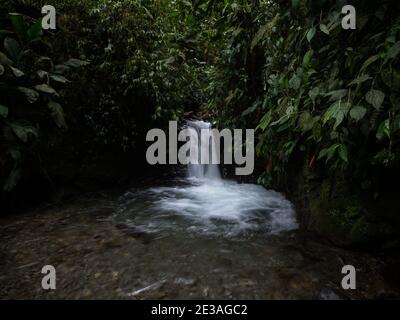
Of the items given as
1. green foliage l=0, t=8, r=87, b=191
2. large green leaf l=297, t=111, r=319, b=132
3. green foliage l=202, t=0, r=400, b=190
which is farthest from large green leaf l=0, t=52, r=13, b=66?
large green leaf l=297, t=111, r=319, b=132

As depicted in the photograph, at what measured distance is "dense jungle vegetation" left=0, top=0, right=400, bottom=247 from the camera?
7.39 feet

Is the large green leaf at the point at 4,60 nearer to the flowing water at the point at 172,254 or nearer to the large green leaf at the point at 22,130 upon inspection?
the large green leaf at the point at 22,130

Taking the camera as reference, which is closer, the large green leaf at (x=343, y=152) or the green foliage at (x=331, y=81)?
the green foliage at (x=331, y=81)

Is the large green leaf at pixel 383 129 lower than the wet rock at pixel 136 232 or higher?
higher

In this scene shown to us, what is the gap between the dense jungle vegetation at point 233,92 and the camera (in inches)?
88.7

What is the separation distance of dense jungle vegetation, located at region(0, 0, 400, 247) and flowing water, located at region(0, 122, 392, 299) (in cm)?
44

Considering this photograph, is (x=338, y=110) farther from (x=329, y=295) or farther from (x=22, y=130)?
(x=22, y=130)

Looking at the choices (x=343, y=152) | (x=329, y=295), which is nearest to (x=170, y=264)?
(x=329, y=295)

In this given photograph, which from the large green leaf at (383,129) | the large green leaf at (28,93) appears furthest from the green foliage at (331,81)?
the large green leaf at (28,93)

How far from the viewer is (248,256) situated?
2.72 meters

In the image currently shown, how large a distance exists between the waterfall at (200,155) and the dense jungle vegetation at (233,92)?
36.0 inches

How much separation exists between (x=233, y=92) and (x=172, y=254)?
2977mm

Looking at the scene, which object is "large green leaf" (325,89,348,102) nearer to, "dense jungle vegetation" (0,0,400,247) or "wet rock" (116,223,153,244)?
"dense jungle vegetation" (0,0,400,247)
